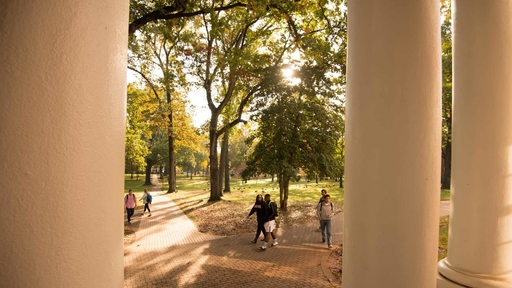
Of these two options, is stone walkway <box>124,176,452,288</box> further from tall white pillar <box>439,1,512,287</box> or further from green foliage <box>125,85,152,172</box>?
green foliage <box>125,85,152,172</box>

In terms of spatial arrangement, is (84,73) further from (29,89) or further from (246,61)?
(246,61)

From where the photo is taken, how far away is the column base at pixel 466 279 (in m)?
3.79

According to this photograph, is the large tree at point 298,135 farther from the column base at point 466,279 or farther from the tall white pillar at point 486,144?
the tall white pillar at point 486,144

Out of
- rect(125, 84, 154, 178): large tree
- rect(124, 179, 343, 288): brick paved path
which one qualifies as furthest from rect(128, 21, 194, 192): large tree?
rect(124, 179, 343, 288): brick paved path

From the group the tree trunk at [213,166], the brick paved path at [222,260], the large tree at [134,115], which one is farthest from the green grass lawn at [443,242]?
the large tree at [134,115]

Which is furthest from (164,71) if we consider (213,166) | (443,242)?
(443,242)

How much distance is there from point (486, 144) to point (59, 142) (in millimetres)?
4607

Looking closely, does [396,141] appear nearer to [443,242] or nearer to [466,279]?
[466,279]

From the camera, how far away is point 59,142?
1.37 m

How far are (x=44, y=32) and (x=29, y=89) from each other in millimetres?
267

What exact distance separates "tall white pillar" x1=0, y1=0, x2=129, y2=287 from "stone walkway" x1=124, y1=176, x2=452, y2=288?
7433 millimetres

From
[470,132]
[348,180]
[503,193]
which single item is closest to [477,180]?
[503,193]

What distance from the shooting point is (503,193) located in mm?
3900

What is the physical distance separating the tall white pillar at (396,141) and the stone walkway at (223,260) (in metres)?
6.28
